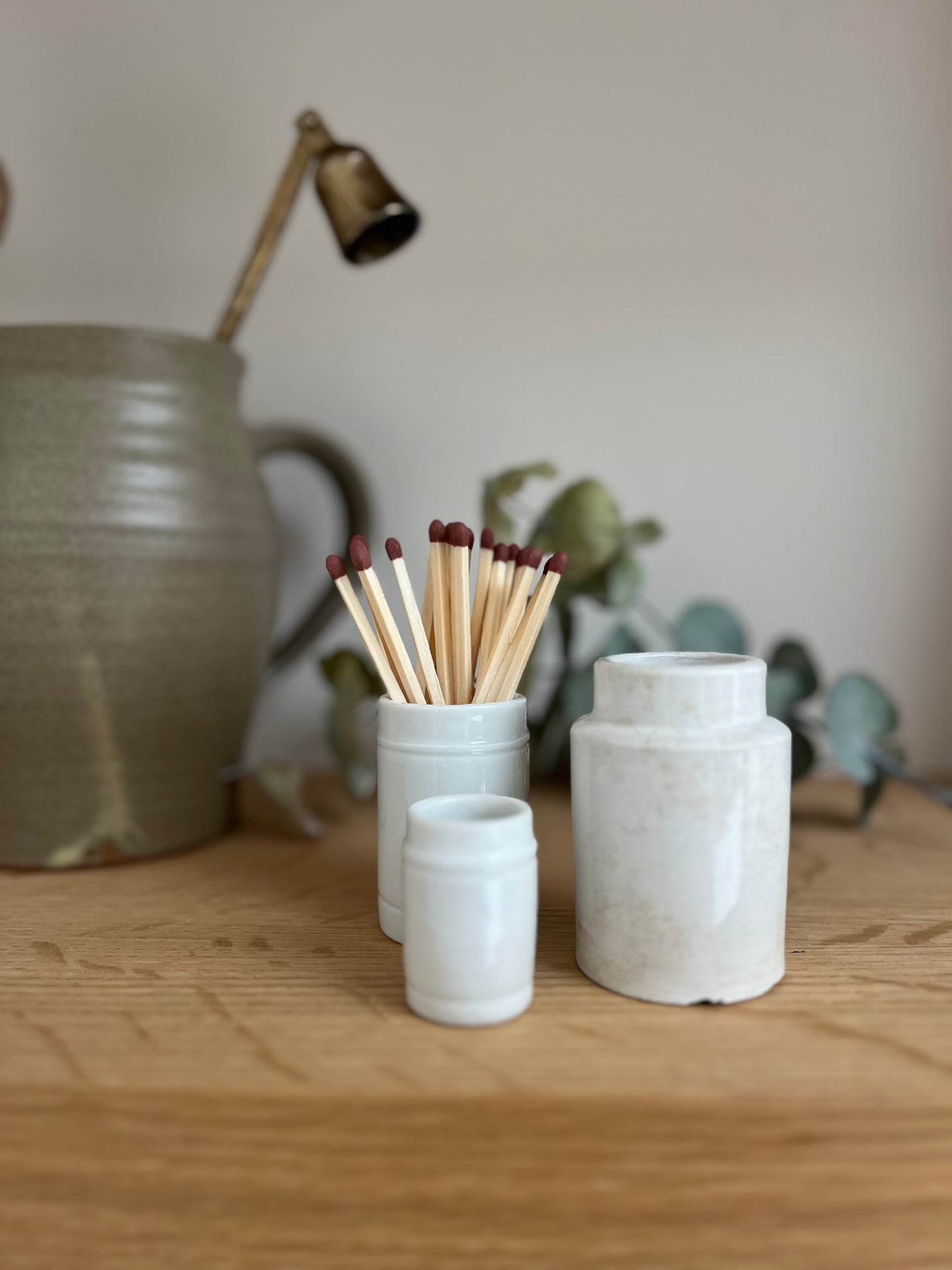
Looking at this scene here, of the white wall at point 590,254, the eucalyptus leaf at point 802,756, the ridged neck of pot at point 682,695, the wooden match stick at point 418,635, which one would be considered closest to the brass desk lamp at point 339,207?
the white wall at point 590,254

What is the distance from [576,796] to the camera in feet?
1.45

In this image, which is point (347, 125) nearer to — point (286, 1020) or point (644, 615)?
point (644, 615)

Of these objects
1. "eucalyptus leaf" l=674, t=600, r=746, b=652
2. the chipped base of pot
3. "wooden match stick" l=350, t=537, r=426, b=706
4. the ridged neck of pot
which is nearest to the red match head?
"wooden match stick" l=350, t=537, r=426, b=706

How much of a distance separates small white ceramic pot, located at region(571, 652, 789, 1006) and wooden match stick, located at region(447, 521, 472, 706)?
0.33ft

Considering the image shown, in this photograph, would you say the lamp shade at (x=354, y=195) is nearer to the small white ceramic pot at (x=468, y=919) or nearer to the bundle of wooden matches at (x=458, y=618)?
the bundle of wooden matches at (x=458, y=618)

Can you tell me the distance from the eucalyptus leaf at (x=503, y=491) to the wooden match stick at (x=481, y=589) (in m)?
0.12

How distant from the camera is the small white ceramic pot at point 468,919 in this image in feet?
1.27

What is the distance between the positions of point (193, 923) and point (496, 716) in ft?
0.67

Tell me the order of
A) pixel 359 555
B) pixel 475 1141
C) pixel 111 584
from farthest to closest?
1. pixel 111 584
2. pixel 359 555
3. pixel 475 1141

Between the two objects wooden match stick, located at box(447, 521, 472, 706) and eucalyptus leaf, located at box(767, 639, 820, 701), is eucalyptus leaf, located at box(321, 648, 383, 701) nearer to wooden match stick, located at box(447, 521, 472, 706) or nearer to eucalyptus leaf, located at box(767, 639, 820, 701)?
wooden match stick, located at box(447, 521, 472, 706)

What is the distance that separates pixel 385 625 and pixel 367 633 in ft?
0.04

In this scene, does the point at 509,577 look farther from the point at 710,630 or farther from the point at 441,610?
the point at 710,630

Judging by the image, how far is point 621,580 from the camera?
72 cm

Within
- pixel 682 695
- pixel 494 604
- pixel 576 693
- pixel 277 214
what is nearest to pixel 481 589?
pixel 494 604
